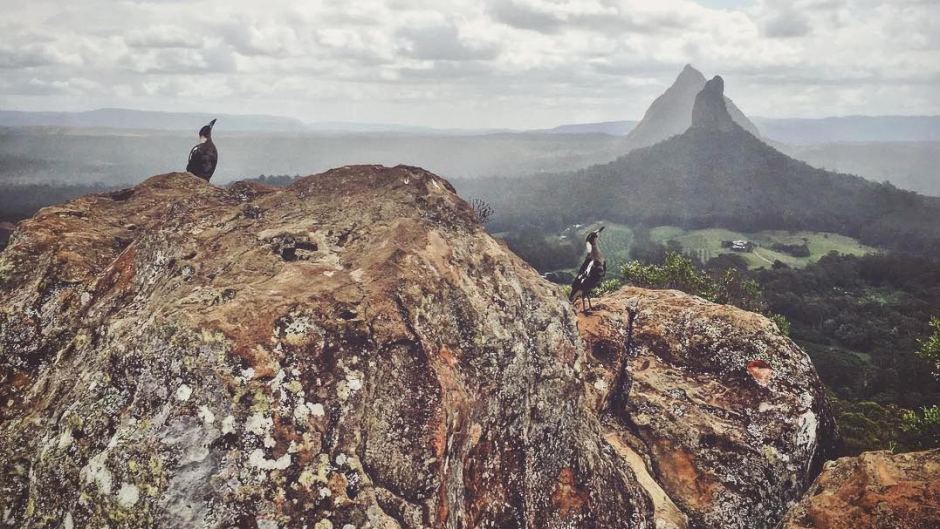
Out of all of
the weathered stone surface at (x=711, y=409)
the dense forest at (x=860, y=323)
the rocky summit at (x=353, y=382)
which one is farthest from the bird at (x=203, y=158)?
the dense forest at (x=860, y=323)

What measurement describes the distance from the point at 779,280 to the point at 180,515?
7645 inches

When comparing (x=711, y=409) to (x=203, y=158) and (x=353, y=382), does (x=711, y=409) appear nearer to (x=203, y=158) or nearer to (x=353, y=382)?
(x=353, y=382)

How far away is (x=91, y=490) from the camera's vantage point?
30.3 feet

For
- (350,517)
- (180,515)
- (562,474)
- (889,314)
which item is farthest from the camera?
(889,314)

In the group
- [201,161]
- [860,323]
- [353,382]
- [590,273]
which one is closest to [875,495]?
[590,273]

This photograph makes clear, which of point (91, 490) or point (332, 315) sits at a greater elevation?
point (332, 315)

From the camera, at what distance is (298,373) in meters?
10.7

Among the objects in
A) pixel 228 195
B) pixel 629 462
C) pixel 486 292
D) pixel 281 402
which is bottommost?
pixel 629 462

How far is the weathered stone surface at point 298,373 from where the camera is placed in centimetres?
960

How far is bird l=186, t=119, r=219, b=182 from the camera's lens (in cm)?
2375

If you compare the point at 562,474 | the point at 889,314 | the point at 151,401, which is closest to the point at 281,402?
the point at 151,401

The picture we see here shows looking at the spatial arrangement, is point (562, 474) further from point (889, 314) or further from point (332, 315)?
point (889, 314)

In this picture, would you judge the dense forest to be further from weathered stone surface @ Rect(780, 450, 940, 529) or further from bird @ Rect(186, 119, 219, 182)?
bird @ Rect(186, 119, 219, 182)

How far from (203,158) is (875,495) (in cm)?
2437
